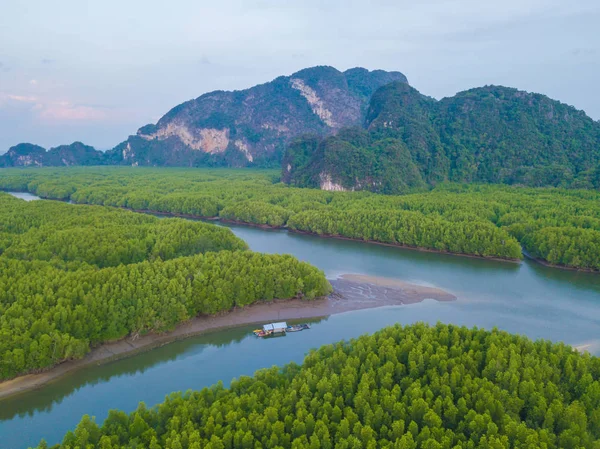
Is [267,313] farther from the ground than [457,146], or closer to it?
closer to it

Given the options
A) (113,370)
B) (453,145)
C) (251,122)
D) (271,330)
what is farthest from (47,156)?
(271,330)

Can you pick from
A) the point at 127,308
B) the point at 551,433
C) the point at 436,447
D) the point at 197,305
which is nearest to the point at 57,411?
the point at 127,308

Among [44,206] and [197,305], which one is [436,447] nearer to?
[197,305]

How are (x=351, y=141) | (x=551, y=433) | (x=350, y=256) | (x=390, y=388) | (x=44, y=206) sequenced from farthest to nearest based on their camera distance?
(x=351, y=141)
(x=44, y=206)
(x=350, y=256)
(x=390, y=388)
(x=551, y=433)

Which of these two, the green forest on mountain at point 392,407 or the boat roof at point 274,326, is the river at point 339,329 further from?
the green forest on mountain at point 392,407

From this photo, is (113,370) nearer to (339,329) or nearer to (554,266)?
(339,329)

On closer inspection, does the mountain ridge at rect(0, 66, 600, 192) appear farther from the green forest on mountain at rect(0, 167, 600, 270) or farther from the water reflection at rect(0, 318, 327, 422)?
the water reflection at rect(0, 318, 327, 422)
